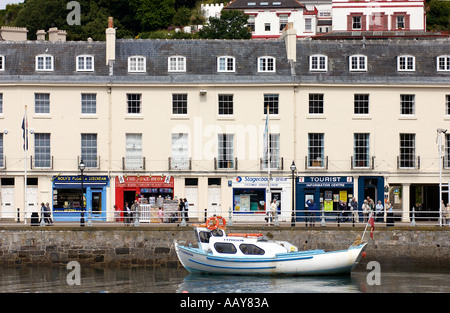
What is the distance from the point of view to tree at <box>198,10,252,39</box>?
105375 millimetres

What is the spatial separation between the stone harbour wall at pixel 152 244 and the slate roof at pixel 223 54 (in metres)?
13.8

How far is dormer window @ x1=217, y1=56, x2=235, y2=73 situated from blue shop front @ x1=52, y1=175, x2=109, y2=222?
979 centimetres

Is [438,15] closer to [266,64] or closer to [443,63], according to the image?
[443,63]

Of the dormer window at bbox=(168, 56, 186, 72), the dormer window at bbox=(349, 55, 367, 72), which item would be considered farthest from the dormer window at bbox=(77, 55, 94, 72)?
the dormer window at bbox=(349, 55, 367, 72)

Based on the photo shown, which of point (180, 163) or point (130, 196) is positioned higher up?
point (180, 163)

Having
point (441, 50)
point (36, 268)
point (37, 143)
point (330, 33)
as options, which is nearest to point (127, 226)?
point (36, 268)

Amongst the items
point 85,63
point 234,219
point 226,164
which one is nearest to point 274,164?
point 226,164

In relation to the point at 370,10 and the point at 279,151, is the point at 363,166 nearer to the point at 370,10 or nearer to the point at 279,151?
the point at 279,151

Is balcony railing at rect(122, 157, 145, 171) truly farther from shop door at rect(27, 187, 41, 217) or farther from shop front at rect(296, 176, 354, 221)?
shop front at rect(296, 176, 354, 221)

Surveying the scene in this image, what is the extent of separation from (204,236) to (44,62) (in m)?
19.7

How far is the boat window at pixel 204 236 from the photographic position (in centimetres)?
4603

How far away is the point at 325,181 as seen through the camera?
5916 cm

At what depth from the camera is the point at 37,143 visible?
58.9 m

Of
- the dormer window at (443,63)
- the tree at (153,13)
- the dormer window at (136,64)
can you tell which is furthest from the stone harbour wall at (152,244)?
the tree at (153,13)
